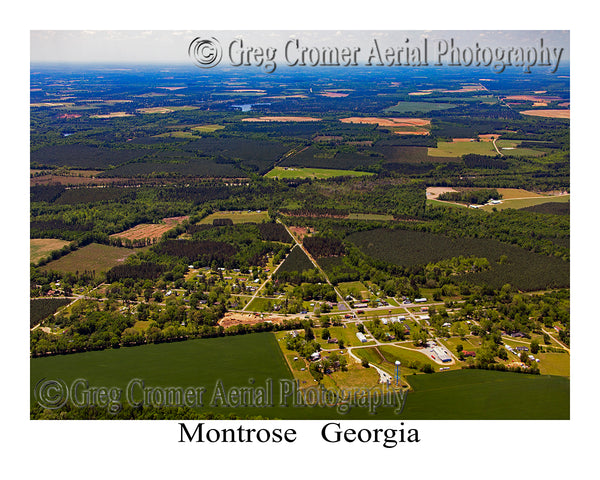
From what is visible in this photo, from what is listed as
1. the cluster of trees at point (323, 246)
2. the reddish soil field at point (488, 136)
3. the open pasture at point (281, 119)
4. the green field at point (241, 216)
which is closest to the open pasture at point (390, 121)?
the open pasture at point (281, 119)

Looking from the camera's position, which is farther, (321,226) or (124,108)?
(124,108)

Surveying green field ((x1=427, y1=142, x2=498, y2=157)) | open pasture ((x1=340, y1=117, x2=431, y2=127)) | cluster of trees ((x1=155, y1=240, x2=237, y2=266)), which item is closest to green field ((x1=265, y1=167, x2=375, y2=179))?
green field ((x1=427, y1=142, x2=498, y2=157))

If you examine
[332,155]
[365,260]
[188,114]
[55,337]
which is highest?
[188,114]

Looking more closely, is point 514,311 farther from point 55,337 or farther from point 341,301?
point 55,337

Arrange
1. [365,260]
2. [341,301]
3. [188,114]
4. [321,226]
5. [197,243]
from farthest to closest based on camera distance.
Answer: [188,114], [321,226], [197,243], [365,260], [341,301]

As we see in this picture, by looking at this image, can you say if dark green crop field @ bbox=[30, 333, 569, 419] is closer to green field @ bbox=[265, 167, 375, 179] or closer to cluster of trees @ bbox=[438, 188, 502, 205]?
cluster of trees @ bbox=[438, 188, 502, 205]

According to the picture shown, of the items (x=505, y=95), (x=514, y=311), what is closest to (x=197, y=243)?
(x=514, y=311)

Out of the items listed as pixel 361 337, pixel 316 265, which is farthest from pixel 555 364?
pixel 316 265
